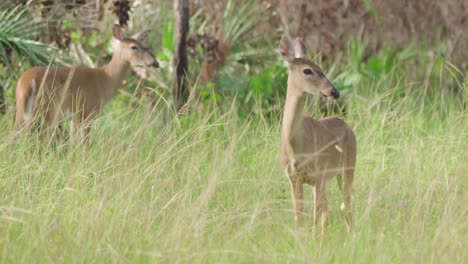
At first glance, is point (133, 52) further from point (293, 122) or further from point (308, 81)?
point (293, 122)

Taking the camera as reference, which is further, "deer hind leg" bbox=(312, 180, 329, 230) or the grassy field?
"deer hind leg" bbox=(312, 180, 329, 230)

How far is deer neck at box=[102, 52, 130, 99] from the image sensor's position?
8688mm

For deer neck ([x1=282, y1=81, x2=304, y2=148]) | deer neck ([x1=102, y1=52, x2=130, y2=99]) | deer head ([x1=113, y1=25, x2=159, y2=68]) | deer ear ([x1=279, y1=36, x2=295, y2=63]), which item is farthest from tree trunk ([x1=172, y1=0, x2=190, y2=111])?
deer neck ([x1=282, y1=81, x2=304, y2=148])

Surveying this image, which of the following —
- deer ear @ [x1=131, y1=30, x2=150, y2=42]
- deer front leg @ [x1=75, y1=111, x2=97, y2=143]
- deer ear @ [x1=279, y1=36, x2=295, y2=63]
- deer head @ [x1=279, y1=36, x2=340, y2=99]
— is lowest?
deer front leg @ [x1=75, y1=111, x2=97, y2=143]

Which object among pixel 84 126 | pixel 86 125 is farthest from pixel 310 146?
pixel 86 125

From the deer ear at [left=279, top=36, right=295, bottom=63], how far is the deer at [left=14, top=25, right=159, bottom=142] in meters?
2.08

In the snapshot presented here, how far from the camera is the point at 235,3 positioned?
11648 millimetres

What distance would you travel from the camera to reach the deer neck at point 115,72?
869 cm

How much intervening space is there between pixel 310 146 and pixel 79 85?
11.0 feet

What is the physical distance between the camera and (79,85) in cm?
833

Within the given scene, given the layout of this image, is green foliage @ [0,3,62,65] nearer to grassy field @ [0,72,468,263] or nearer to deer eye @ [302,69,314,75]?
grassy field @ [0,72,468,263]

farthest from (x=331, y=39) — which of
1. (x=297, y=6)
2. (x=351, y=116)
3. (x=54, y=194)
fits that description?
(x=54, y=194)

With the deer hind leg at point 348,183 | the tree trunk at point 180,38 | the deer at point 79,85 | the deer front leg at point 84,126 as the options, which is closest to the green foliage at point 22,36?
the deer at point 79,85

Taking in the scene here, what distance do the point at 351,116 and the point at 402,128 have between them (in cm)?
46
